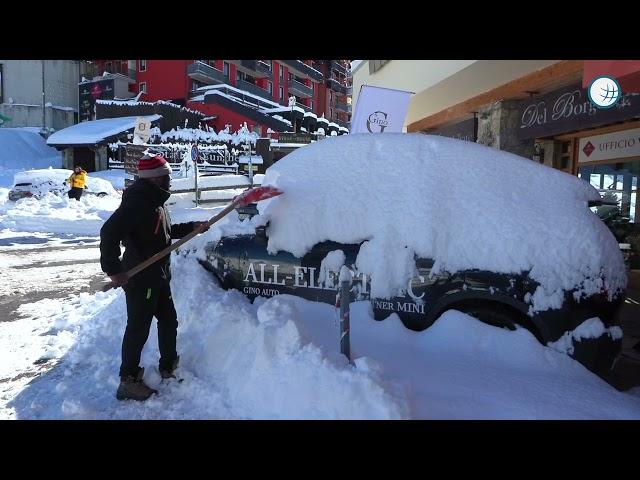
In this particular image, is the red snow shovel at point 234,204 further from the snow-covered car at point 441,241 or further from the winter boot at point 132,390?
the winter boot at point 132,390

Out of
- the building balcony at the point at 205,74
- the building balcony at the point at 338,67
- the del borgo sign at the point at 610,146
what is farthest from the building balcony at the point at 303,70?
the del borgo sign at the point at 610,146

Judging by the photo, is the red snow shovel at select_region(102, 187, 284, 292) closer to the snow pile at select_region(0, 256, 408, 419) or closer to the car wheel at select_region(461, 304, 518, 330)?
the snow pile at select_region(0, 256, 408, 419)

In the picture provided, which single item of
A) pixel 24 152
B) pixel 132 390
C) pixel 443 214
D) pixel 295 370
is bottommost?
pixel 132 390

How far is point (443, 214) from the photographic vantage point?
362 cm

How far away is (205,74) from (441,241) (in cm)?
3556

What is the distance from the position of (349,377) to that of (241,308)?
4.55ft

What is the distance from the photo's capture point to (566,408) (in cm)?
284

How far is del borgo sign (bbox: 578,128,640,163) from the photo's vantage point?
27.0ft

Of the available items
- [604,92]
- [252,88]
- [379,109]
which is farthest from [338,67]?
[604,92]

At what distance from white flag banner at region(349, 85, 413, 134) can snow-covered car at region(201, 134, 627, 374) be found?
13.5ft

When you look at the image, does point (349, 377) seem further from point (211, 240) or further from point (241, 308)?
point (211, 240)

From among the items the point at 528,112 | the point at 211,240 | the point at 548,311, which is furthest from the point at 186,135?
the point at 548,311

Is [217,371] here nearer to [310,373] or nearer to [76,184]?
[310,373]

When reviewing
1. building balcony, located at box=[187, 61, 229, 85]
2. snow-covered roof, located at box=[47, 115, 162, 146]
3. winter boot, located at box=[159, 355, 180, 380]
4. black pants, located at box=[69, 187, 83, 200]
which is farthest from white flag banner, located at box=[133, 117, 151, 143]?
building balcony, located at box=[187, 61, 229, 85]
